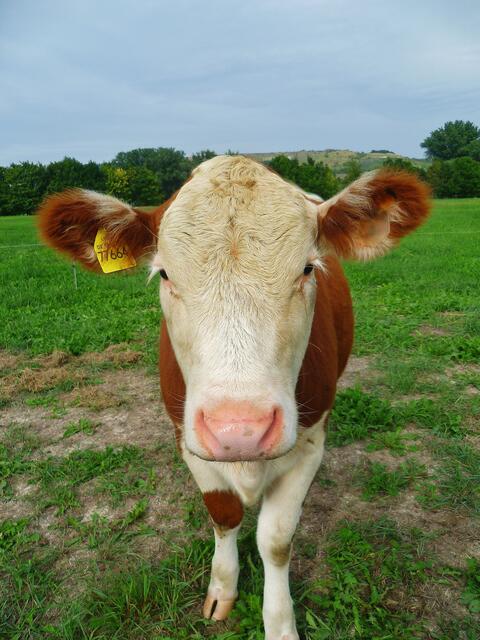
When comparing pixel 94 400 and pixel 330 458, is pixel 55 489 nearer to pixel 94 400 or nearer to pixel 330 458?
pixel 94 400

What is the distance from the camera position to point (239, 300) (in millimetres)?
1630

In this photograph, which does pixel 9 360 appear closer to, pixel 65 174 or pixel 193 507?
pixel 193 507

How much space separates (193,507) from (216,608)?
0.70 m

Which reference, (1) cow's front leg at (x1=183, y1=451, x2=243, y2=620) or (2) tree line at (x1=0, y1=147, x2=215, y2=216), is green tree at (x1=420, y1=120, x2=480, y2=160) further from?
(1) cow's front leg at (x1=183, y1=451, x2=243, y2=620)

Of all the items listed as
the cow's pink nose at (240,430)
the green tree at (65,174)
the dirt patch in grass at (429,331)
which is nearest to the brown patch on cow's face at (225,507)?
the cow's pink nose at (240,430)

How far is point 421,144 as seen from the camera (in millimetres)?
89250

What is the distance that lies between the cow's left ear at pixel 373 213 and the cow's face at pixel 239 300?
14 centimetres

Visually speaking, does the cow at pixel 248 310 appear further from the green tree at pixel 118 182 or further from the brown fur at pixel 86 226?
the green tree at pixel 118 182

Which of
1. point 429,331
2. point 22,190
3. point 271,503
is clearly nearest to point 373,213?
point 271,503

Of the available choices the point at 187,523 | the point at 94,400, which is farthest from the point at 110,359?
the point at 187,523

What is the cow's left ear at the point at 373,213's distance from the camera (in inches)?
81.8

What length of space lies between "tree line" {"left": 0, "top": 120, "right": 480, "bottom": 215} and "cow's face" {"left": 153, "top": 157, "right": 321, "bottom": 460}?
28.8 m

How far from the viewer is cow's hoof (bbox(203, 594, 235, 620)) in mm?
2268

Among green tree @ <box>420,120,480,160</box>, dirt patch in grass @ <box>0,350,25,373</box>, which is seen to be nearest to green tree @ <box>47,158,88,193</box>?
dirt patch in grass @ <box>0,350,25,373</box>
